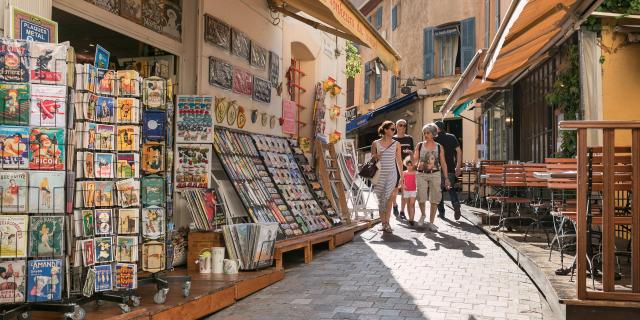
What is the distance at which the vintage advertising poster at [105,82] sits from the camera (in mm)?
4148

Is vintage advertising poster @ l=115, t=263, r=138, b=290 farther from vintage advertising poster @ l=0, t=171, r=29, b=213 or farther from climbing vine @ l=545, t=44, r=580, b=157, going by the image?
climbing vine @ l=545, t=44, r=580, b=157

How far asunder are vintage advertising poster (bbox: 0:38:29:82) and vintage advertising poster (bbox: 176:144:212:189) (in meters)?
2.71

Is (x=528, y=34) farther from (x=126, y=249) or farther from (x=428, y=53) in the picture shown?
(x=428, y=53)

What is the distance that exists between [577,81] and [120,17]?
6.04 metres

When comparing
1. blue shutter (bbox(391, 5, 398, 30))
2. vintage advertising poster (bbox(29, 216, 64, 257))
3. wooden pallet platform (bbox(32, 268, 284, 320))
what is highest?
blue shutter (bbox(391, 5, 398, 30))

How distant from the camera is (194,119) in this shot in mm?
6344

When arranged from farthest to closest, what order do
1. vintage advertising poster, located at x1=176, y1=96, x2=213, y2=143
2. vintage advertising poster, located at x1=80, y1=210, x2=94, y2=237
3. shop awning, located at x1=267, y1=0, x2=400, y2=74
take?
shop awning, located at x1=267, y1=0, x2=400, y2=74, vintage advertising poster, located at x1=176, y1=96, x2=213, y2=143, vintage advertising poster, located at x1=80, y1=210, x2=94, y2=237

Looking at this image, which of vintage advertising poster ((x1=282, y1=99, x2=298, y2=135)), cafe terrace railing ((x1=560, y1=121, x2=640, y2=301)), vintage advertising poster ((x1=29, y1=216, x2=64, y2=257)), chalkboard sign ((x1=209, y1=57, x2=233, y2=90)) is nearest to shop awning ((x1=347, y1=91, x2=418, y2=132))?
vintage advertising poster ((x1=282, y1=99, x2=298, y2=135))

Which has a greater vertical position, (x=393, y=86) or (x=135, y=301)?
(x=393, y=86)

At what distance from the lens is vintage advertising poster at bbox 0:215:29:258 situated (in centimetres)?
362

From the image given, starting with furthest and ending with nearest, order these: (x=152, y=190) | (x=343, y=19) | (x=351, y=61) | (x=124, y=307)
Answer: (x=351, y=61) < (x=343, y=19) < (x=152, y=190) < (x=124, y=307)

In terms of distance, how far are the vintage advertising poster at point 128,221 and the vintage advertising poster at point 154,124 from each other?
0.69 meters

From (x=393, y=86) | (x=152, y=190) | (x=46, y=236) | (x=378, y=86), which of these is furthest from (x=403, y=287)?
(x=378, y=86)

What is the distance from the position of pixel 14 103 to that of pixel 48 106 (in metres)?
0.19
